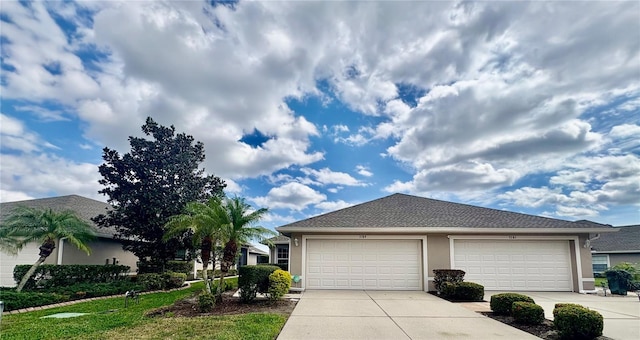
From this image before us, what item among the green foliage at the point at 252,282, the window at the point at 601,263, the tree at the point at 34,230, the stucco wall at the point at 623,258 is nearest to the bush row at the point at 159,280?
the tree at the point at 34,230

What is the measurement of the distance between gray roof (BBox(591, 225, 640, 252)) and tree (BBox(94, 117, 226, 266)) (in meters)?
26.5

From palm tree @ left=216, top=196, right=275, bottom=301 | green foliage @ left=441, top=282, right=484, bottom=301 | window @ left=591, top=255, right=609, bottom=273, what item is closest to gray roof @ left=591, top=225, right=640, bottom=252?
window @ left=591, top=255, right=609, bottom=273

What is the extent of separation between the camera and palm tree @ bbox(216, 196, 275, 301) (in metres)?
11.0

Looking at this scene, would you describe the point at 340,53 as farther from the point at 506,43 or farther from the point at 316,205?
the point at 316,205

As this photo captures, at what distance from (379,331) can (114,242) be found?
16806mm

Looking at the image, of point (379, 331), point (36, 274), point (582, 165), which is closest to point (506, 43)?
point (582, 165)

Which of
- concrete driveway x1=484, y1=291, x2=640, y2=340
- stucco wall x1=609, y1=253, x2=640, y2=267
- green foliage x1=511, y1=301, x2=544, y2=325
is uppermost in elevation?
stucco wall x1=609, y1=253, x2=640, y2=267

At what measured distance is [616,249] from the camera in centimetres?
2430

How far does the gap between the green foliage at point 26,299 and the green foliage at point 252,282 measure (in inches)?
242

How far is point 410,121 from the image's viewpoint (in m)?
16.3

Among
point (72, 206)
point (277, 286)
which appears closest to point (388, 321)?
point (277, 286)

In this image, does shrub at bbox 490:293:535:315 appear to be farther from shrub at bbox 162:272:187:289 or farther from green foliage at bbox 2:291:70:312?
green foliage at bbox 2:291:70:312

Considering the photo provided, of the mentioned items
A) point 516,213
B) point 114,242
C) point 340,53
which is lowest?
point 114,242

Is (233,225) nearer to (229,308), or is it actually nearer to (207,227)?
(207,227)
